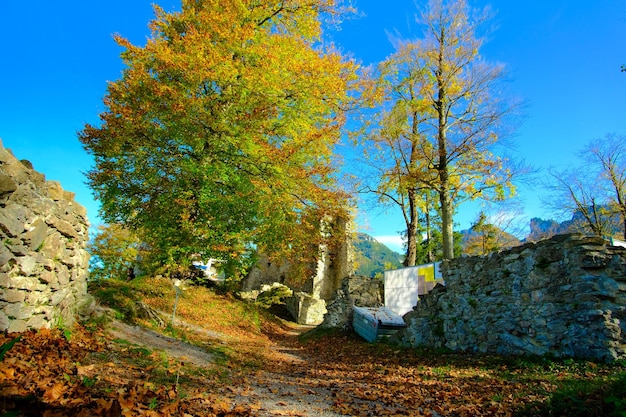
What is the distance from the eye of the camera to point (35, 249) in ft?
15.6

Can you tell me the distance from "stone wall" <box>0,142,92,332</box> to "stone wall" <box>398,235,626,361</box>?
26.9 ft

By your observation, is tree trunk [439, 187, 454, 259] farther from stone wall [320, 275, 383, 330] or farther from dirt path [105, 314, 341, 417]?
dirt path [105, 314, 341, 417]

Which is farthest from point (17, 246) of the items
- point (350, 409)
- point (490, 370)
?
point (490, 370)

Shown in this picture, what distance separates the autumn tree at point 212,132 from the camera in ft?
34.6

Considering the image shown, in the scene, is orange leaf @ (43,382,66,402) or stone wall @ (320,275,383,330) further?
stone wall @ (320,275,383,330)

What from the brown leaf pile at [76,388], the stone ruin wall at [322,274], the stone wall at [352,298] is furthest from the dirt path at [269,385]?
the stone ruin wall at [322,274]

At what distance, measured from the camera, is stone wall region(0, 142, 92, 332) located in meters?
4.19

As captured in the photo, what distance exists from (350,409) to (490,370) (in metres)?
3.34

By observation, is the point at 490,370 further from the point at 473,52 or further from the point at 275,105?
the point at 473,52

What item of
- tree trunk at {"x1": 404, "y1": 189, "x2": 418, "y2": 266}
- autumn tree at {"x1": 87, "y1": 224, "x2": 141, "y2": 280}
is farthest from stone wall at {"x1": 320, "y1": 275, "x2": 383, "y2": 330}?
autumn tree at {"x1": 87, "y1": 224, "x2": 141, "y2": 280}

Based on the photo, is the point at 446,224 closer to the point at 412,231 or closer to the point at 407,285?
the point at 407,285

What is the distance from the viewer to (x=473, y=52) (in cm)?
1483

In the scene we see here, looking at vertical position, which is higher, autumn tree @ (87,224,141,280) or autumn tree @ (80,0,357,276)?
autumn tree @ (80,0,357,276)

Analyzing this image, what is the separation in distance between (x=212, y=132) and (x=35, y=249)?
6.75m
